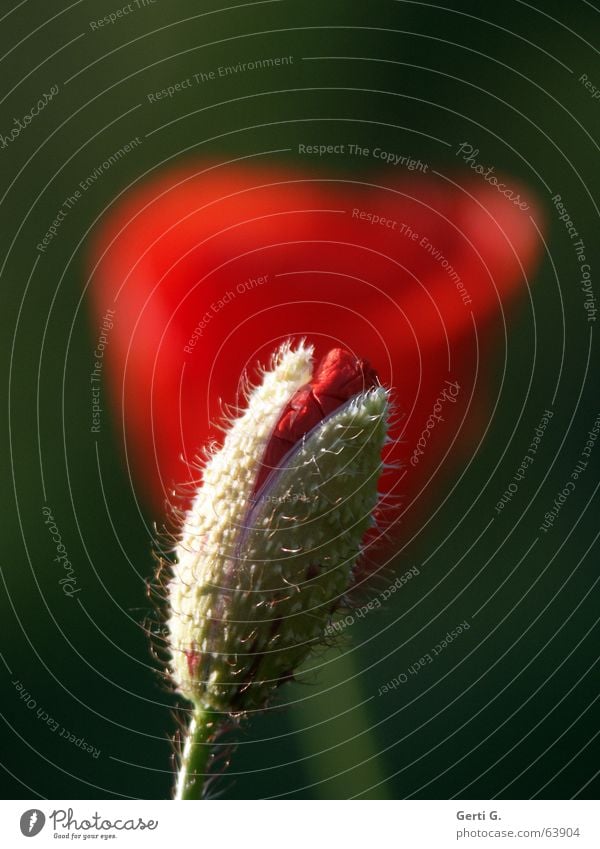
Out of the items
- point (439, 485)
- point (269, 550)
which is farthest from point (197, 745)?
point (439, 485)

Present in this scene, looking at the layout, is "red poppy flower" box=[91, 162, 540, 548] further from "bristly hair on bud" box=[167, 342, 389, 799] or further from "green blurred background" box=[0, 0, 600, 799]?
"bristly hair on bud" box=[167, 342, 389, 799]

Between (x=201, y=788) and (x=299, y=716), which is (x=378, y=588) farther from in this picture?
(x=201, y=788)

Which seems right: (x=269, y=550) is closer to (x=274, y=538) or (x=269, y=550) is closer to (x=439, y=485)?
(x=274, y=538)

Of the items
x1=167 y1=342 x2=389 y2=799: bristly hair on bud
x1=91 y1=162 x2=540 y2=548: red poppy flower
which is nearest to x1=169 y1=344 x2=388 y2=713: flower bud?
x1=167 y1=342 x2=389 y2=799: bristly hair on bud

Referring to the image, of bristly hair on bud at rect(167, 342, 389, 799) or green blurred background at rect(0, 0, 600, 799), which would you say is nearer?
bristly hair on bud at rect(167, 342, 389, 799)

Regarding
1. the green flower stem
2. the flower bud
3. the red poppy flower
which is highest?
the red poppy flower

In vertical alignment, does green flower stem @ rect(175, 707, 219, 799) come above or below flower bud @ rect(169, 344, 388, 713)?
below
